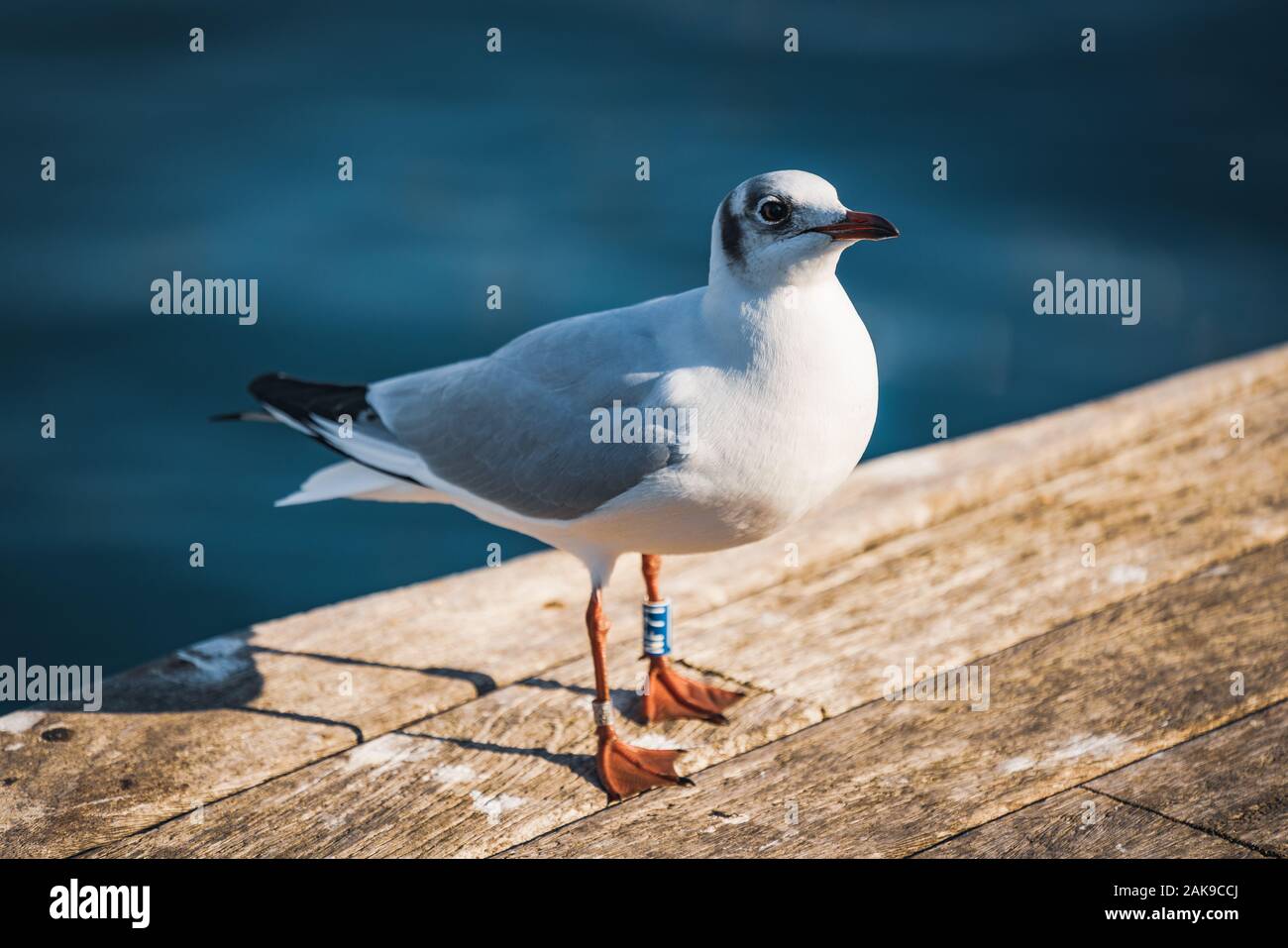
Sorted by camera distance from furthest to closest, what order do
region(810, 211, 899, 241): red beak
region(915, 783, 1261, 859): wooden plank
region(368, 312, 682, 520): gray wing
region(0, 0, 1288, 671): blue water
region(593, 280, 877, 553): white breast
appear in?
region(0, 0, 1288, 671): blue water < region(368, 312, 682, 520): gray wing < region(593, 280, 877, 553): white breast < region(810, 211, 899, 241): red beak < region(915, 783, 1261, 859): wooden plank

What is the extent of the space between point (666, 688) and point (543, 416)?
692 millimetres

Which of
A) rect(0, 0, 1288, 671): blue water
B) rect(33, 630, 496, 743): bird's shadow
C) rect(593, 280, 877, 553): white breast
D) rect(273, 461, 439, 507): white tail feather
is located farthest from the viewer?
rect(0, 0, 1288, 671): blue water

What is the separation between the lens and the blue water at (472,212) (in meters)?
7.08

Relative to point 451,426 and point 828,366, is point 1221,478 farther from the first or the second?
point 451,426

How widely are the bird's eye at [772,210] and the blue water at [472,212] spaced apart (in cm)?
417

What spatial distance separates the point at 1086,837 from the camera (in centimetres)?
293

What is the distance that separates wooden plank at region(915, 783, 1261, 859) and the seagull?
654 millimetres

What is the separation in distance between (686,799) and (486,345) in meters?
4.67

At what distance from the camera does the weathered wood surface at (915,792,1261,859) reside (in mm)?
2863

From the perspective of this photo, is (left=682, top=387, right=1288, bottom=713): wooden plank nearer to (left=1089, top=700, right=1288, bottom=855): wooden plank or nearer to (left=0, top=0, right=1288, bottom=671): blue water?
(left=1089, top=700, right=1288, bottom=855): wooden plank

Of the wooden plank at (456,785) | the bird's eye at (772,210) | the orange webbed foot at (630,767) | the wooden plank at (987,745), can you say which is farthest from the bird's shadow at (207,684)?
the bird's eye at (772,210)

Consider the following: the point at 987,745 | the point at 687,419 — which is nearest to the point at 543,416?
the point at 687,419

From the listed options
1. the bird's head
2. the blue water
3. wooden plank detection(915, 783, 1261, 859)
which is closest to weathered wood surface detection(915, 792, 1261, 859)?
wooden plank detection(915, 783, 1261, 859)

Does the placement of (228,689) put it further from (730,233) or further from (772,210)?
(772,210)
